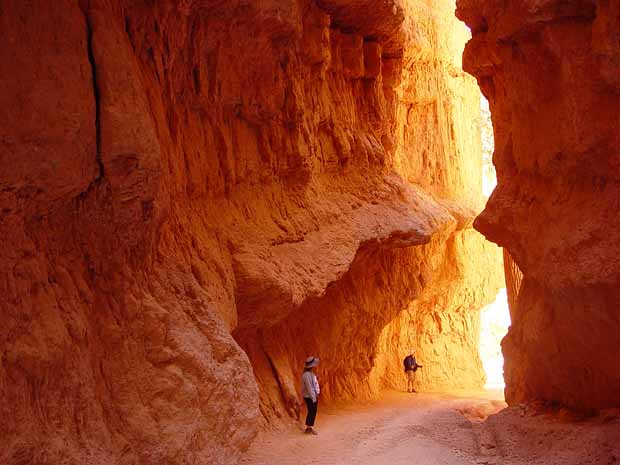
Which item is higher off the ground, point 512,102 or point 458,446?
point 512,102

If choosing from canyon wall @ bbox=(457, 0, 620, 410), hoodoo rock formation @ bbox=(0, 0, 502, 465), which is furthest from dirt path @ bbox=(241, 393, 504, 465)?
canyon wall @ bbox=(457, 0, 620, 410)

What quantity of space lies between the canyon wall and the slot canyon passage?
0.03 metres

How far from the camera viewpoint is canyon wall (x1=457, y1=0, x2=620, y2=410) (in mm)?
5895

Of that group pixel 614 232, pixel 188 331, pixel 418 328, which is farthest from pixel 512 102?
pixel 418 328

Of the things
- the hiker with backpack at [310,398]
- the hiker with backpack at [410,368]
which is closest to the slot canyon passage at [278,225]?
the hiker with backpack at [310,398]

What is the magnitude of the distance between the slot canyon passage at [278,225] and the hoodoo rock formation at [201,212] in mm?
21

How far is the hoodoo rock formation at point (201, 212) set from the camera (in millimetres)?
3535

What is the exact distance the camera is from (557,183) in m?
6.86

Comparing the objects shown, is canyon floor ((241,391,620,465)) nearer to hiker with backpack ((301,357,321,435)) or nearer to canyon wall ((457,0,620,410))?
hiker with backpack ((301,357,321,435))

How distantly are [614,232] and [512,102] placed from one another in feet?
7.66

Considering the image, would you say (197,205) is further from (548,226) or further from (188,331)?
(548,226)

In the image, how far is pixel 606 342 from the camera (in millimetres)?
6262

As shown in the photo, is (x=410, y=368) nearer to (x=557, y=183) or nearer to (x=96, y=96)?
(x=557, y=183)

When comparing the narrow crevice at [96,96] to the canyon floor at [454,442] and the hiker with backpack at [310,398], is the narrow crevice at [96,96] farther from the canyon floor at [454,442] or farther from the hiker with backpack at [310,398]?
the hiker with backpack at [310,398]
